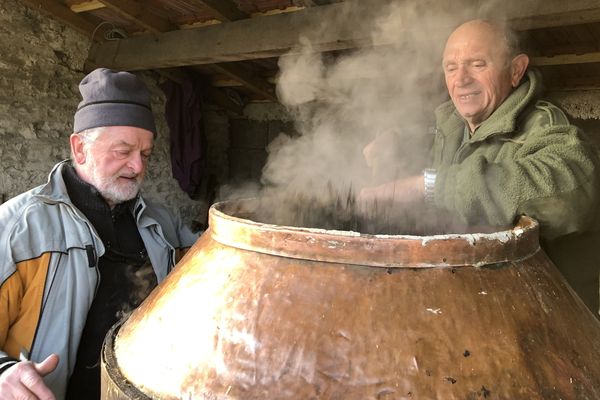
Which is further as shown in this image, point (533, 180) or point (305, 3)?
point (305, 3)

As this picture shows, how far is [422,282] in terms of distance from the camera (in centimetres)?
80

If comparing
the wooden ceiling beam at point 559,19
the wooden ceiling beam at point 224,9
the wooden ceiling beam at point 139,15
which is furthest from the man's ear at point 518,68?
the wooden ceiling beam at point 139,15

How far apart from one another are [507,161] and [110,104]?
144 centimetres

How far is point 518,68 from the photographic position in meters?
1.57

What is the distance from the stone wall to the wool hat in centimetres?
295

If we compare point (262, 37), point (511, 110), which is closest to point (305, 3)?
point (262, 37)

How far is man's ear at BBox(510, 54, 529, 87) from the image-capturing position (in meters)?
1.56

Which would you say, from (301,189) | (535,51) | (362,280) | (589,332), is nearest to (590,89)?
(535,51)

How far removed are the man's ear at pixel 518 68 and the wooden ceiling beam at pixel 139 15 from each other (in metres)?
3.62

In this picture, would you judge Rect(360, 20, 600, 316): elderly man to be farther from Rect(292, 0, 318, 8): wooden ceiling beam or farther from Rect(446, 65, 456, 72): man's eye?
Rect(292, 0, 318, 8): wooden ceiling beam

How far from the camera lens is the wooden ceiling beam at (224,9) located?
3.71 metres

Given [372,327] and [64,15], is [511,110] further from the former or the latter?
[64,15]

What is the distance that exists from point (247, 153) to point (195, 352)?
19.8 feet

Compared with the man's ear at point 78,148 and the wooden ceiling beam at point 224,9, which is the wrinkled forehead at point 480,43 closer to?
the man's ear at point 78,148
